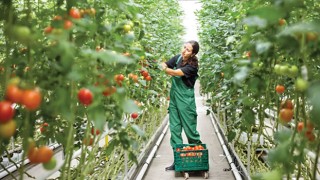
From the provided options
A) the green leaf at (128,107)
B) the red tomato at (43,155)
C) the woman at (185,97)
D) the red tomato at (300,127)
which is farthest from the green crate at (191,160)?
the red tomato at (43,155)

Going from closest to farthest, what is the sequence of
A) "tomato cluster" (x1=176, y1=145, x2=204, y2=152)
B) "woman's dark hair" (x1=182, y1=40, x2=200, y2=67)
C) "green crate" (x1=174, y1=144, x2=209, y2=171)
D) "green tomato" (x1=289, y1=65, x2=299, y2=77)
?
"green tomato" (x1=289, y1=65, x2=299, y2=77) < "green crate" (x1=174, y1=144, x2=209, y2=171) < "tomato cluster" (x1=176, y1=145, x2=204, y2=152) < "woman's dark hair" (x1=182, y1=40, x2=200, y2=67)

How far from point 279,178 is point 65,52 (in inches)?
28.7

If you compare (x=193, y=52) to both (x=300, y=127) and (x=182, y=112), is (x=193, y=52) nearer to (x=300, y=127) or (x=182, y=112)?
(x=182, y=112)

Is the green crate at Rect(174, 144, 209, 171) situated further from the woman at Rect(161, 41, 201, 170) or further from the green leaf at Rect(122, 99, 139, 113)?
the green leaf at Rect(122, 99, 139, 113)

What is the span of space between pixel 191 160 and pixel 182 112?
500mm

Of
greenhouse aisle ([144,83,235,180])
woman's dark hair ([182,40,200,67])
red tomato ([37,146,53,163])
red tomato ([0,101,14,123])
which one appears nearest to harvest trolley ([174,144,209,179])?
greenhouse aisle ([144,83,235,180])

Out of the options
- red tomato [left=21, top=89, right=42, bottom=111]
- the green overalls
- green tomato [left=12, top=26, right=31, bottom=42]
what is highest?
green tomato [left=12, top=26, right=31, bottom=42]

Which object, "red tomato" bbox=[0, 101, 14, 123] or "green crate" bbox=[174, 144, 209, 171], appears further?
"green crate" bbox=[174, 144, 209, 171]

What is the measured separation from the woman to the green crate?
0.97ft

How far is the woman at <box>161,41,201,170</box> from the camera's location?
354 cm

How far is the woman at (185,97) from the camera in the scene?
11.6 feet

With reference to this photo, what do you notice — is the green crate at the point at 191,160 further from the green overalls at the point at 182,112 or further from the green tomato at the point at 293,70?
the green tomato at the point at 293,70

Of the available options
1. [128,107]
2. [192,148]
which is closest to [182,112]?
[192,148]

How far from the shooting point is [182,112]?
11.8 feet
